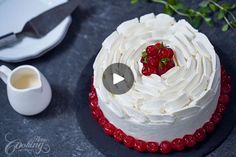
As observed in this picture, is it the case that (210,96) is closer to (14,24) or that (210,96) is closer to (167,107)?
(167,107)

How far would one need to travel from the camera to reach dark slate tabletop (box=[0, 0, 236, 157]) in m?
1.35

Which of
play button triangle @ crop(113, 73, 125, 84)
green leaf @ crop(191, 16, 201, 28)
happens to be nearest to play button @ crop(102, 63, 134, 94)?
play button triangle @ crop(113, 73, 125, 84)

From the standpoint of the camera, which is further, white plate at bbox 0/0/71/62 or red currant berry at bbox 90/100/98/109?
white plate at bbox 0/0/71/62

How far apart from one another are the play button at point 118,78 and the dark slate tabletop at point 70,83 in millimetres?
170

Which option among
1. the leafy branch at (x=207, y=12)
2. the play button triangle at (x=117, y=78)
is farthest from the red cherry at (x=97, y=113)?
the leafy branch at (x=207, y=12)

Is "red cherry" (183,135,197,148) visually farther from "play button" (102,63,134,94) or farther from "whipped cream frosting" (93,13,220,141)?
"play button" (102,63,134,94)

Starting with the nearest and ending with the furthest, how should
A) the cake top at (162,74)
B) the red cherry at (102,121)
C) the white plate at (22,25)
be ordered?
the cake top at (162,74)
the red cherry at (102,121)
the white plate at (22,25)

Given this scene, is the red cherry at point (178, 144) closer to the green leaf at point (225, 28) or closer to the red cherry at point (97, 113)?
the red cherry at point (97, 113)

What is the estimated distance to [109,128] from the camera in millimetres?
1286

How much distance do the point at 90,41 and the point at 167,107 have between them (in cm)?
43

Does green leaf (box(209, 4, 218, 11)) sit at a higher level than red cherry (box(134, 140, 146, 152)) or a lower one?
higher

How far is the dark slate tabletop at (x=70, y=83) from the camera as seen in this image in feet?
4.42

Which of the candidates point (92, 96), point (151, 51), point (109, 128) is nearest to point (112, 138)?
point (109, 128)

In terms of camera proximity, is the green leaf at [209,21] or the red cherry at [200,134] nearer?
the red cherry at [200,134]
